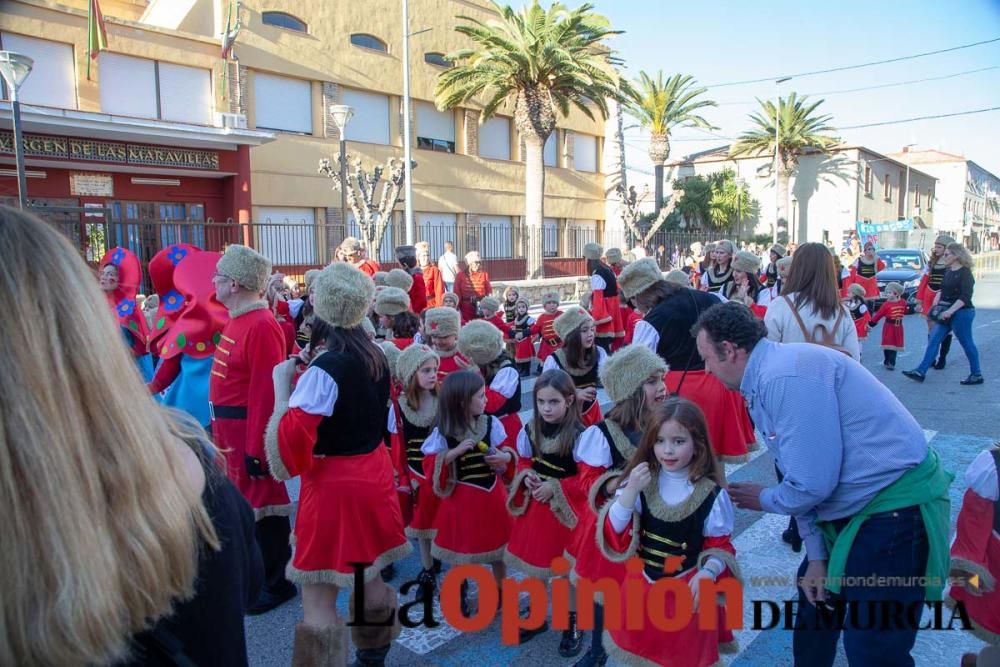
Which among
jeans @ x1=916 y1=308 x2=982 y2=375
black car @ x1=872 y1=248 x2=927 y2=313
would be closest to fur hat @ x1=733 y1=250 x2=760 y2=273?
jeans @ x1=916 y1=308 x2=982 y2=375

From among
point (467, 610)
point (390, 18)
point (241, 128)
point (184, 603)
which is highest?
point (390, 18)

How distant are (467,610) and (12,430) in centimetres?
319

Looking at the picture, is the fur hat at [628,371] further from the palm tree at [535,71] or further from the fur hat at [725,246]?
the palm tree at [535,71]

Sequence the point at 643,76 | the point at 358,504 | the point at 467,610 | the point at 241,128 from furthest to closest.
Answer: the point at 643,76 < the point at 241,128 < the point at 467,610 < the point at 358,504

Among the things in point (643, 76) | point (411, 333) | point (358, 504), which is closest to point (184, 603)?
point (358, 504)

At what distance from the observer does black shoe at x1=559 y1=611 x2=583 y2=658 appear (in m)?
3.41

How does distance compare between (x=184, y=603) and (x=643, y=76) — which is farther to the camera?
(x=643, y=76)

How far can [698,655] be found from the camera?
2600mm

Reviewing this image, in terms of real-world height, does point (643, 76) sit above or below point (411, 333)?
above

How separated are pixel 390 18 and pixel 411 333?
19.9 meters

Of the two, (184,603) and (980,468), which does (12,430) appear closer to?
(184,603)

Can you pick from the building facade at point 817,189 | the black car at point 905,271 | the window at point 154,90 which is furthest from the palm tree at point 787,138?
the window at point 154,90

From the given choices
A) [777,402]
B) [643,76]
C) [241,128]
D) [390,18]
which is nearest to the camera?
[777,402]

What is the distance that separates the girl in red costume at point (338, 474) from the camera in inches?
116
